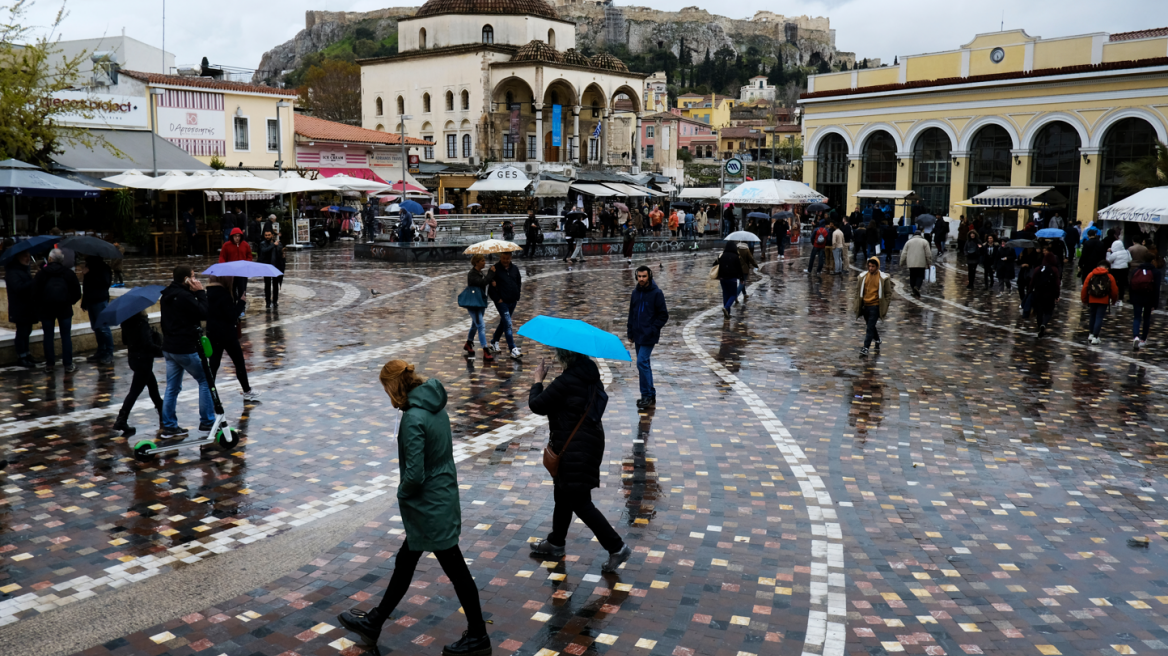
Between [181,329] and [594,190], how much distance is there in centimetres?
3368

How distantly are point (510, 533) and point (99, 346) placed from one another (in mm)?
8565

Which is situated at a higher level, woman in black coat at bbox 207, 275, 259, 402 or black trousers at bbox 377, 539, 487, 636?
woman in black coat at bbox 207, 275, 259, 402

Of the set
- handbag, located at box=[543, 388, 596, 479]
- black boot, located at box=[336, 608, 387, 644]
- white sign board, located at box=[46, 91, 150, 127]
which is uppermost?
white sign board, located at box=[46, 91, 150, 127]

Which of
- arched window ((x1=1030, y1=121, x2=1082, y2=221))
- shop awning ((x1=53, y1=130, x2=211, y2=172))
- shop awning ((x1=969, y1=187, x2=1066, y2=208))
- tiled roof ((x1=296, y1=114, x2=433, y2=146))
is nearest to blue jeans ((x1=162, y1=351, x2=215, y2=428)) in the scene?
shop awning ((x1=53, y1=130, x2=211, y2=172))

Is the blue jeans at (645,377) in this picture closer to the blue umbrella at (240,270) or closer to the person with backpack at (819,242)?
the blue umbrella at (240,270)

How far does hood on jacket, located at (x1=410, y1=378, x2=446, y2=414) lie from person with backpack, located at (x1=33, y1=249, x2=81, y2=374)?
9.04m

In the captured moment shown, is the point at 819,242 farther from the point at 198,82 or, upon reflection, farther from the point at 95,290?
the point at 198,82

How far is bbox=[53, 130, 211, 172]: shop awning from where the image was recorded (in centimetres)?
2952

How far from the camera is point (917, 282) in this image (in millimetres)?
22062

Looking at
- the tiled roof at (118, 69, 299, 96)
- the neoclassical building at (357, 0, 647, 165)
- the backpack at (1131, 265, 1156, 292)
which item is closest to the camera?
the backpack at (1131, 265, 1156, 292)

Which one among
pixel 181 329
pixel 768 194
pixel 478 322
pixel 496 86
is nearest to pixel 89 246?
pixel 181 329

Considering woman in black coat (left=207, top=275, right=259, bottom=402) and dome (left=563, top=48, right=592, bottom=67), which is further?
dome (left=563, top=48, right=592, bottom=67)

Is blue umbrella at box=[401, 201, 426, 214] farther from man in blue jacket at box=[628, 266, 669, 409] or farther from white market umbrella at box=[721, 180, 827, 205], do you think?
man in blue jacket at box=[628, 266, 669, 409]

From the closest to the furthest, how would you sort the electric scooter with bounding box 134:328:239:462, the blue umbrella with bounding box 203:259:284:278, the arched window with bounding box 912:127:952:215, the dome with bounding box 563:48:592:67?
the electric scooter with bounding box 134:328:239:462, the blue umbrella with bounding box 203:259:284:278, the arched window with bounding box 912:127:952:215, the dome with bounding box 563:48:592:67
